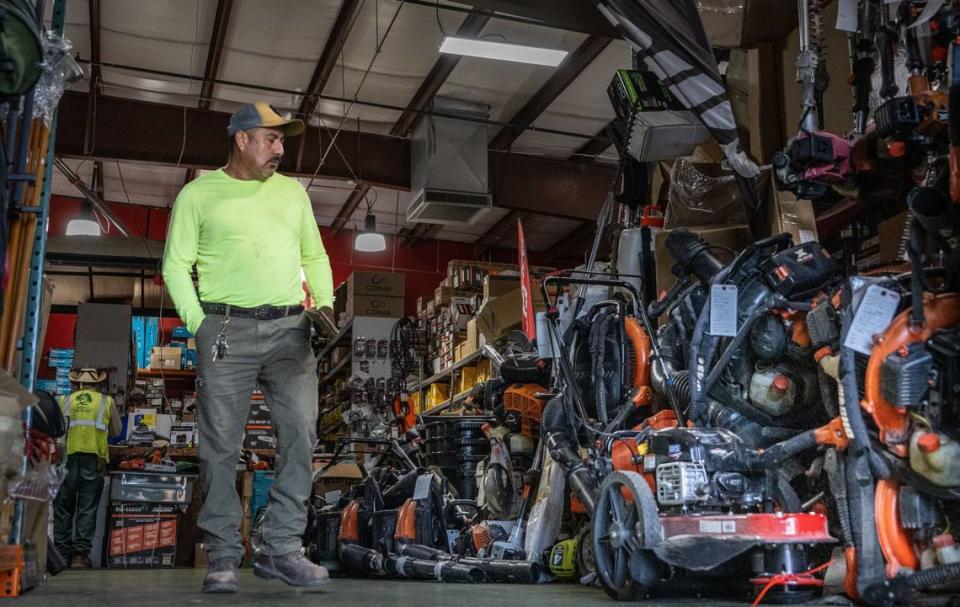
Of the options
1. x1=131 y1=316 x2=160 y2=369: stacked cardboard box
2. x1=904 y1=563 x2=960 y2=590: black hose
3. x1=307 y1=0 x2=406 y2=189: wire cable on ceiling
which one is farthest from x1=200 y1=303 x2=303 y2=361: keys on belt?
x1=131 y1=316 x2=160 y2=369: stacked cardboard box

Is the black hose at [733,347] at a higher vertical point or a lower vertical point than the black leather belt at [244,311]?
lower

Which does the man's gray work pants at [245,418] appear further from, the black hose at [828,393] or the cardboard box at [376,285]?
the cardboard box at [376,285]

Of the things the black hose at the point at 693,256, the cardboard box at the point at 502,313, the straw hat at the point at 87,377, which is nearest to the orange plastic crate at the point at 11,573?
the black hose at the point at 693,256

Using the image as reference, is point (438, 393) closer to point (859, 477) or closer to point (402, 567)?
point (402, 567)

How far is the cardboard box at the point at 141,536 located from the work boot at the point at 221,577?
6.41 m

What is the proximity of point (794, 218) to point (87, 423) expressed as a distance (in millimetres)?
7220

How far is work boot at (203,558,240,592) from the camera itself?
3729mm

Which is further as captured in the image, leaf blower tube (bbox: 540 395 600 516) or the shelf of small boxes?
the shelf of small boxes

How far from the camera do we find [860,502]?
3.18 m


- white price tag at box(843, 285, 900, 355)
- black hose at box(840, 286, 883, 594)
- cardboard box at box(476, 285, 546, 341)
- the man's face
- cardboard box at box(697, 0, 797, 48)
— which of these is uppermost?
cardboard box at box(697, 0, 797, 48)

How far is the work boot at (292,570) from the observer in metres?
3.89

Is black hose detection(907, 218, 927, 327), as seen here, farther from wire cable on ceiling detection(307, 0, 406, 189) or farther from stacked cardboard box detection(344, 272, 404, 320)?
stacked cardboard box detection(344, 272, 404, 320)

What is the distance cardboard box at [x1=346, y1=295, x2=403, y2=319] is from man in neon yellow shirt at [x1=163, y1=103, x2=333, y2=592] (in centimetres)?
940

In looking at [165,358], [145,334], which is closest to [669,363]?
[165,358]
